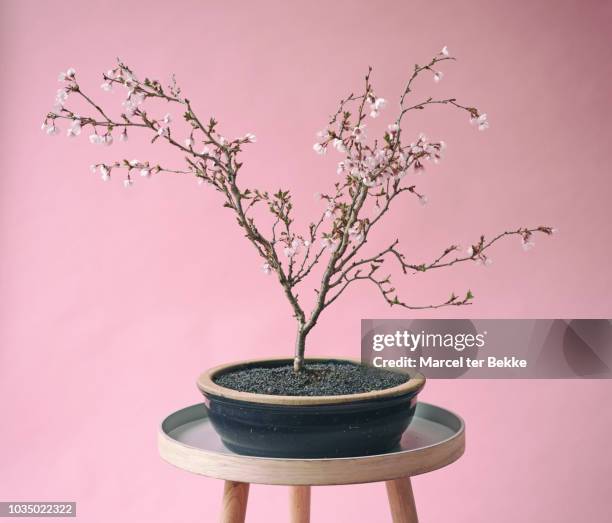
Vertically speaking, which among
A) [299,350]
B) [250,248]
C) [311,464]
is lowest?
[311,464]

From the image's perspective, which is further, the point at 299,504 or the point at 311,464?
the point at 299,504

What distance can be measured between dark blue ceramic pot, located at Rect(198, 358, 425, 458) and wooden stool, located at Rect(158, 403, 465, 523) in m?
0.04

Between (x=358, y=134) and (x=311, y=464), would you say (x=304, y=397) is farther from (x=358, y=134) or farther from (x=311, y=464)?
(x=358, y=134)

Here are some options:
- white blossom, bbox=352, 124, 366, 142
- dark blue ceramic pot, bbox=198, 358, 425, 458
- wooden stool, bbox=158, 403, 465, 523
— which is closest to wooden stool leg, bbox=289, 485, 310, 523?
wooden stool, bbox=158, 403, 465, 523

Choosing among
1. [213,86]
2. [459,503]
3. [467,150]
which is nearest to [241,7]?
[213,86]

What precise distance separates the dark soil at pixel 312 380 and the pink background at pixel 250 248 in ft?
3.13

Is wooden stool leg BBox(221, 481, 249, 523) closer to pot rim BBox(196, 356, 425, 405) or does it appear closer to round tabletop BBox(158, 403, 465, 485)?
round tabletop BBox(158, 403, 465, 485)

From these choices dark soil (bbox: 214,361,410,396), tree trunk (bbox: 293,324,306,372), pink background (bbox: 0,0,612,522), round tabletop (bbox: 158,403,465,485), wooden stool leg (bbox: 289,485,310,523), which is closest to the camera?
round tabletop (bbox: 158,403,465,485)

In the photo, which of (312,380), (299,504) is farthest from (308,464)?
(299,504)

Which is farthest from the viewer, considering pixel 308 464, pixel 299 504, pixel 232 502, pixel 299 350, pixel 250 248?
pixel 250 248

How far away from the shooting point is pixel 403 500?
1.23 m

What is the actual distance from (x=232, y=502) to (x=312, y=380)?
0.23 m

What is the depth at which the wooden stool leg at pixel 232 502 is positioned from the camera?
3.84ft

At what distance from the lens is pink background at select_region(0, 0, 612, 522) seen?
2.26 m
